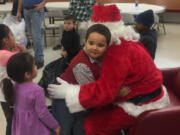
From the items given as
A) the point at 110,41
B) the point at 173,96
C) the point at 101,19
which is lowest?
the point at 173,96

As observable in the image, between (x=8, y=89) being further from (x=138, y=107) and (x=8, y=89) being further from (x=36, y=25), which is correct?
(x=36, y=25)

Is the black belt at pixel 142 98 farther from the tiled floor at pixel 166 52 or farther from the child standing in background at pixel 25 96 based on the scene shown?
the tiled floor at pixel 166 52

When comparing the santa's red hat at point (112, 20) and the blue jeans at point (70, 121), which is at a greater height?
the santa's red hat at point (112, 20)

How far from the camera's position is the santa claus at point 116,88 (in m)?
1.31

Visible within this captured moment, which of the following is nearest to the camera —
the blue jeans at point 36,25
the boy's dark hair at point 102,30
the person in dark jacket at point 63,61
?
the boy's dark hair at point 102,30

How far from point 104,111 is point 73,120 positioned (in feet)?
0.81

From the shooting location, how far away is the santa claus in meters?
1.31

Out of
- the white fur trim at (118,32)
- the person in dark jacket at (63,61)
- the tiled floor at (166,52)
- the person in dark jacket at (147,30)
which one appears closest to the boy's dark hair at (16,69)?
the white fur trim at (118,32)

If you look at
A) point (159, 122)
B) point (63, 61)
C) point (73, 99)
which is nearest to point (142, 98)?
point (159, 122)

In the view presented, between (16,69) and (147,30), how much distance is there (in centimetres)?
142

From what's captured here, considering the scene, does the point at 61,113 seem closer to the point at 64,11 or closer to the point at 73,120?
the point at 73,120

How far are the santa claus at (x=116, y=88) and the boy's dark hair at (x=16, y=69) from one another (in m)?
0.30

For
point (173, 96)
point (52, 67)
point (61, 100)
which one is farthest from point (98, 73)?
point (52, 67)

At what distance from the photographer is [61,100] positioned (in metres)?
1.58
